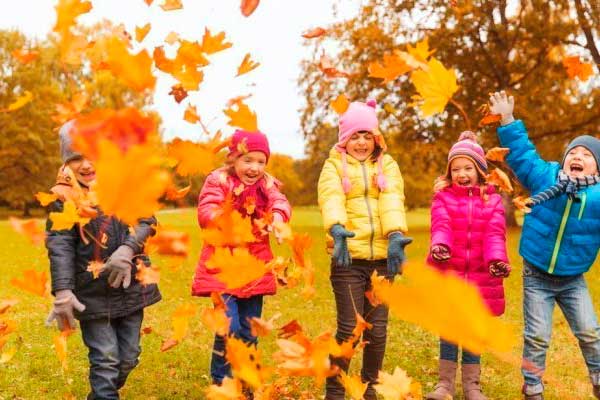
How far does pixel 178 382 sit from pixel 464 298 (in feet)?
11.8

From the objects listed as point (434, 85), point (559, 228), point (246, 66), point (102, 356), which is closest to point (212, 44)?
point (246, 66)

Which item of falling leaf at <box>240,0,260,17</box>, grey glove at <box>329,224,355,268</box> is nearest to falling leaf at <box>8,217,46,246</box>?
falling leaf at <box>240,0,260,17</box>

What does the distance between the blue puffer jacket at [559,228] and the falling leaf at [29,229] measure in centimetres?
250

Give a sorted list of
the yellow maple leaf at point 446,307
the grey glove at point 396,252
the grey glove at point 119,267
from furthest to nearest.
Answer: the grey glove at point 396,252
the grey glove at point 119,267
the yellow maple leaf at point 446,307

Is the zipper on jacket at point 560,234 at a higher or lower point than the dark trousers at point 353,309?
higher

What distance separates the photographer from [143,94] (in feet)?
6.76

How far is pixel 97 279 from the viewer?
3230 millimetres

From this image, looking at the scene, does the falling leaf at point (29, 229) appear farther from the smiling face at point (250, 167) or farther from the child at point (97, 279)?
the smiling face at point (250, 167)

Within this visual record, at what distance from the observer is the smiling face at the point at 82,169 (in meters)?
3.18

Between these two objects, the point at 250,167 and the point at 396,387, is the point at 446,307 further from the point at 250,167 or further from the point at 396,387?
the point at 250,167

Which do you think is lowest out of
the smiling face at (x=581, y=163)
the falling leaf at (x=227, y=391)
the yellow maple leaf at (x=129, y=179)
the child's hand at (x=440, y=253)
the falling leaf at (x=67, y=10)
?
the falling leaf at (x=227, y=391)

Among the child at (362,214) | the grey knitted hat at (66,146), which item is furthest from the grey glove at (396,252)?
the grey knitted hat at (66,146)

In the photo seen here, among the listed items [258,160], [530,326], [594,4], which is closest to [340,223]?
[258,160]

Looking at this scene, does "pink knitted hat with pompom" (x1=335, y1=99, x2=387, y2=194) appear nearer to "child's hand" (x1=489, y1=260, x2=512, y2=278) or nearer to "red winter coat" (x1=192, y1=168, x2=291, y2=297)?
"red winter coat" (x1=192, y1=168, x2=291, y2=297)
